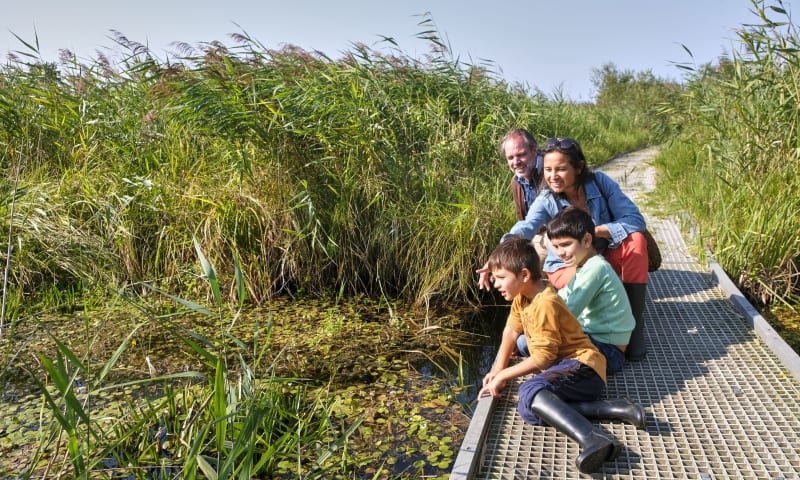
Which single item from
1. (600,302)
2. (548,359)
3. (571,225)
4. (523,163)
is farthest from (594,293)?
(523,163)

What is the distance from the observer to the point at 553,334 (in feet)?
7.94

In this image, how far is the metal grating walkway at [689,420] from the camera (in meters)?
2.06

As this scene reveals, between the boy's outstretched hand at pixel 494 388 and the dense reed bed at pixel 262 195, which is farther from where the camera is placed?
the dense reed bed at pixel 262 195

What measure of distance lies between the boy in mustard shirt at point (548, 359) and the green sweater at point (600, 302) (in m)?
0.20

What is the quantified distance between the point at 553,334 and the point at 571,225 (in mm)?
534

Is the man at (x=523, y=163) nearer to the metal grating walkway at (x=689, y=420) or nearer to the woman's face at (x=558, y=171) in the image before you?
the woman's face at (x=558, y=171)

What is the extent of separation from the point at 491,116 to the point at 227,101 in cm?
241

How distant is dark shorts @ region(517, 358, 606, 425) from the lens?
7.77 ft

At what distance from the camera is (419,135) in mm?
4984

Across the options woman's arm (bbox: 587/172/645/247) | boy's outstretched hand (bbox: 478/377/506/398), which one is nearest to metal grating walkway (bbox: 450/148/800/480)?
boy's outstretched hand (bbox: 478/377/506/398)

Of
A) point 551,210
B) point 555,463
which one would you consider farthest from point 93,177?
point 555,463

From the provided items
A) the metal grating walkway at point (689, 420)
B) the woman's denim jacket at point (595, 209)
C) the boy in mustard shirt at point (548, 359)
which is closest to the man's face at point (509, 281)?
the boy in mustard shirt at point (548, 359)

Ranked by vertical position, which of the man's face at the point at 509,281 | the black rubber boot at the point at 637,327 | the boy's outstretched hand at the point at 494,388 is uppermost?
the man's face at the point at 509,281

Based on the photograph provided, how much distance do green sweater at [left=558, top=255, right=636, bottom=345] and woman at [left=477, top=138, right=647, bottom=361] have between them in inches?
10.0
